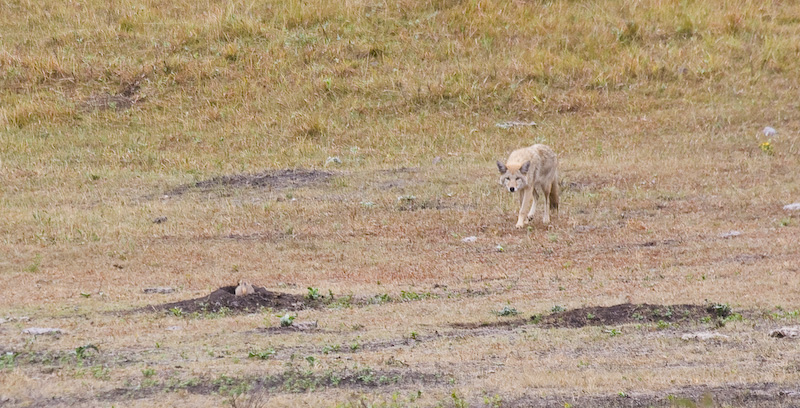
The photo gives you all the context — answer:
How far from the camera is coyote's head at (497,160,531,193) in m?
14.8

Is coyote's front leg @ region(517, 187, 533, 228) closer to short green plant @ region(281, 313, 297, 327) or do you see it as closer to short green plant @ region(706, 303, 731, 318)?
short green plant @ region(706, 303, 731, 318)

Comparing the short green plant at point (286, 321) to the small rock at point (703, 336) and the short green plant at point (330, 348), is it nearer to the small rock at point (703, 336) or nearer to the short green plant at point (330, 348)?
the short green plant at point (330, 348)

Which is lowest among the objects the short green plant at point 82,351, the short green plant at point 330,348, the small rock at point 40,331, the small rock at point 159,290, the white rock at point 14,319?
the small rock at point 159,290

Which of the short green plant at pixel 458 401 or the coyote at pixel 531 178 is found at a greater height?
the short green plant at pixel 458 401

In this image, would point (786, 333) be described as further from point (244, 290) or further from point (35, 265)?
point (35, 265)

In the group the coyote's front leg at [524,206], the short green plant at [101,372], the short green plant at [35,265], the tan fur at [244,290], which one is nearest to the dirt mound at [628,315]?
the tan fur at [244,290]

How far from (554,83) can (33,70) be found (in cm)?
1294

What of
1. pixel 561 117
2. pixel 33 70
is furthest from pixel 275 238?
pixel 33 70

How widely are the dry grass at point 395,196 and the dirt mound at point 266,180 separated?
0.38 m

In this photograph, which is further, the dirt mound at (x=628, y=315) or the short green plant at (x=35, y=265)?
the short green plant at (x=35, y=265)

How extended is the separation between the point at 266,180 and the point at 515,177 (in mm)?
5848

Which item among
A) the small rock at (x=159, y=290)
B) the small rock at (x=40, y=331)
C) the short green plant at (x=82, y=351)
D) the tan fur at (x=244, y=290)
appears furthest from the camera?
the small rock at (x=159, y=290)

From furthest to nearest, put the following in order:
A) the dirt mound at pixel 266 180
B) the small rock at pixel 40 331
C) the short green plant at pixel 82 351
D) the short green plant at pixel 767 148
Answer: the short green plant at pixel 767 148
the dirt mound at pixel 266 180
the small rock at pixel 40 331
the short green plant at pixel 82 351

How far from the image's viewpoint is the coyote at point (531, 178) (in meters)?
14.9
